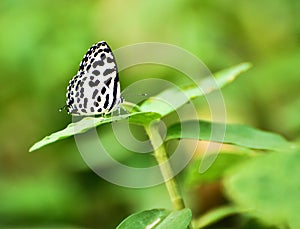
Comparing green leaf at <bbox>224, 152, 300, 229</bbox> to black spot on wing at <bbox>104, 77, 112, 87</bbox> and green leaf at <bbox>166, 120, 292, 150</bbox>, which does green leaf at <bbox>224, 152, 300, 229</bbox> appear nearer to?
green leaf at <bbox>166, 120, 292, 150</bbox>

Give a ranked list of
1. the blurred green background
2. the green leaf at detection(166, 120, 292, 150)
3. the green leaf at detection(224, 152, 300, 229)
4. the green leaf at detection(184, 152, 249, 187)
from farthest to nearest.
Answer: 1. the blurred green background
2. the green leaf at detection(184, 152, 249, 187)
3. the green leaf at detection(224, 152, 300, 229)
4. the green leaf at detection(166, 120, 292, 150)

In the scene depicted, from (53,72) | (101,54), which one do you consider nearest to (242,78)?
(53,72)

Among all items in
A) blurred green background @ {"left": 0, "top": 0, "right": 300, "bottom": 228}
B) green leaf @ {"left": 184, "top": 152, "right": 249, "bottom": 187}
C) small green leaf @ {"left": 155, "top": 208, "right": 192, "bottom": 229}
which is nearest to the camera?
small green leaf @ {"left": 155, "top": 208, "right": 192, "bottom": 229}

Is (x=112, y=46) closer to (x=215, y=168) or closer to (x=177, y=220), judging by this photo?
(x=215, y=168)

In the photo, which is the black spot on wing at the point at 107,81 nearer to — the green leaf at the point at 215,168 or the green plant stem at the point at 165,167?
the green plant stem at the point at 165,167

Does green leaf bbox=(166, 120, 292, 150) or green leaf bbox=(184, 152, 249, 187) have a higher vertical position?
green leaf bbox=(166, 120, 292, 150)

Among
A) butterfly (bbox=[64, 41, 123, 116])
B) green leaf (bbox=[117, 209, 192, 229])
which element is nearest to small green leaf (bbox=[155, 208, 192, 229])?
green leaf (bbox=[117, 209, 192, 229])

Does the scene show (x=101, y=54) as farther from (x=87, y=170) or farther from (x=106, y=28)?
(x=106, y=28)
